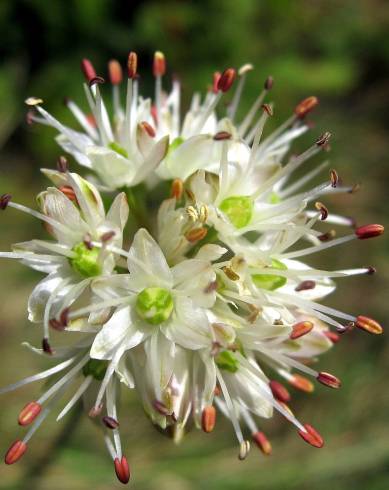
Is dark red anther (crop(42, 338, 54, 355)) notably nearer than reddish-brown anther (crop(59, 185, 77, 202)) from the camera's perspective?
Yes

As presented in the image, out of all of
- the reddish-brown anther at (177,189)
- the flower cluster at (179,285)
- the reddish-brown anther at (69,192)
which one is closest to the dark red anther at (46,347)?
the flower cluster at (179,285)

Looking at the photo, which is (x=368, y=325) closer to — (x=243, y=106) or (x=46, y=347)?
(x=46, y=347)

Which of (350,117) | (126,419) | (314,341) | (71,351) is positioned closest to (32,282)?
(126,419)

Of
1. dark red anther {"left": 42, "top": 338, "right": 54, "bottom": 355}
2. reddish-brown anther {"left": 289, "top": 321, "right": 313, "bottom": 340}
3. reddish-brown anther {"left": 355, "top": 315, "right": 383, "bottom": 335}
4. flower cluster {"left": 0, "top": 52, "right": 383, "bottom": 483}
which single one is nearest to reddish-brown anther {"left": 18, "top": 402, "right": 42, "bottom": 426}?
flower cluster {"left": 0, "top": 52, "right": 383, "bottom": 483}

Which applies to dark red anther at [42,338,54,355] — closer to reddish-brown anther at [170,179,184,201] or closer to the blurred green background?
reddish-brown anther at [170,179,184,201]

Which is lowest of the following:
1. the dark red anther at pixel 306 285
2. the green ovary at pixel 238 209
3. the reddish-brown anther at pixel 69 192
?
the dark red anther at pixel 306 285

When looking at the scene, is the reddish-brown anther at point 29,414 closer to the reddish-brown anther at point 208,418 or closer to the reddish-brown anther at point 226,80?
the reddish-brown anther at point 208,418
